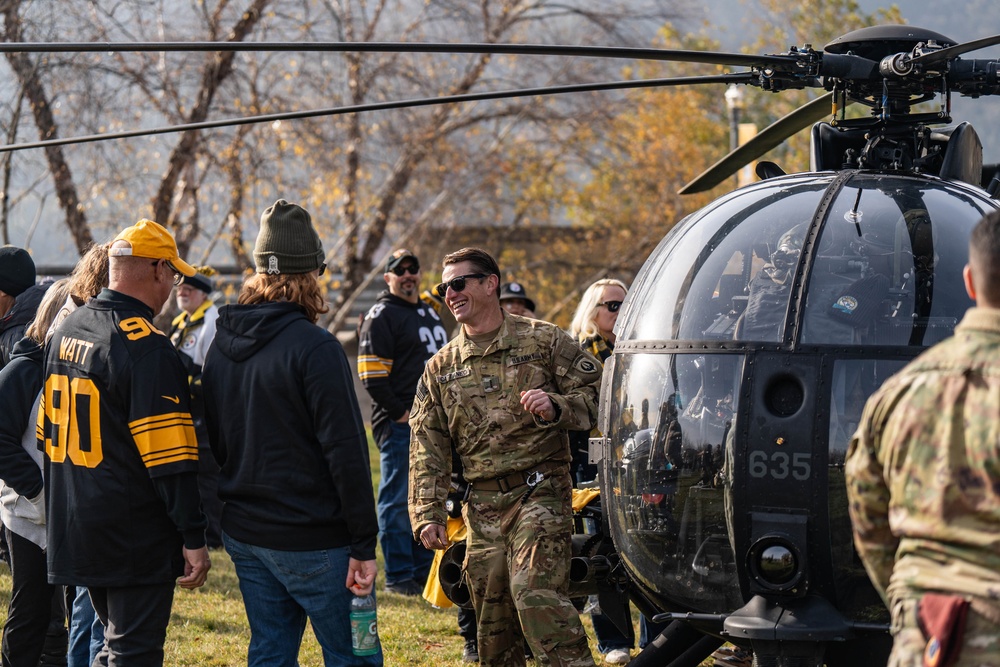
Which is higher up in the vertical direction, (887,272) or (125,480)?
(887,272)

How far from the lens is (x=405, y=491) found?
749cm

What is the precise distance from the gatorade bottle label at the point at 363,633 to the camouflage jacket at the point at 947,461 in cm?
186

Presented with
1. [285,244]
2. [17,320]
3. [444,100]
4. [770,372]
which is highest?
[444,100]

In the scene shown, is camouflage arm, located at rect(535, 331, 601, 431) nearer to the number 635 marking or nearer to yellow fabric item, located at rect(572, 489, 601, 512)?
yellow fabric item, located at rect(572, 489, 601, 512)

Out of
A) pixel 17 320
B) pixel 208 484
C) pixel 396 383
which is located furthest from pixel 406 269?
pixel 17 320

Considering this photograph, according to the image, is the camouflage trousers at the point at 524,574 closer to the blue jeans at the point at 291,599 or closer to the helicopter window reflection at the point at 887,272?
the blue jeans at the point at 291,599

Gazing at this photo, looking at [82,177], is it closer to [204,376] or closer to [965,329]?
[204,376]

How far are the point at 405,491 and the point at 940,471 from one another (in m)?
5.26

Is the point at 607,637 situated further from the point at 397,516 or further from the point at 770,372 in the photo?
the point at 770,372

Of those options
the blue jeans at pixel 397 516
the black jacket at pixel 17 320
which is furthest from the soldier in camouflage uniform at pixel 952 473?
the blue jeans at pixel 397 516

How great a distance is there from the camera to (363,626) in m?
3.91

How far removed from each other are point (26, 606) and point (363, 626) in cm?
172

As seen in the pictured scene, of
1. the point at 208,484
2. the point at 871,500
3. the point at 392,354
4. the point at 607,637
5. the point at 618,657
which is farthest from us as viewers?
the point at 208,484

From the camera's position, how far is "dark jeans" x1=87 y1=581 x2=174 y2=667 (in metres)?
3.87
